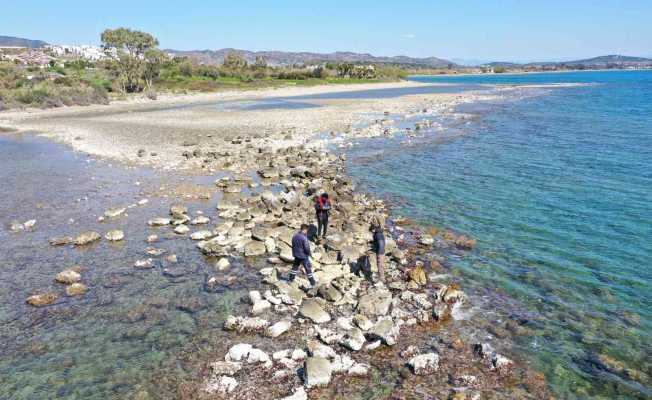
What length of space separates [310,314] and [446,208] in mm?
13055

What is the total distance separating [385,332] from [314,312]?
233 centimetres

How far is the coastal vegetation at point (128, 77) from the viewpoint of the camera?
267 feet

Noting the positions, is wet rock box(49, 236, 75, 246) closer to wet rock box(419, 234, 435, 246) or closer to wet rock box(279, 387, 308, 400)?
wet rock box(279, 387, 308, 400)

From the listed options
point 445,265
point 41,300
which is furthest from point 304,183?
point 41,300

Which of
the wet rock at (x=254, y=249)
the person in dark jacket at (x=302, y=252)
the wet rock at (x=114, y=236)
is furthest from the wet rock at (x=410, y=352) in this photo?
the wet rock at (x=114, y=236)

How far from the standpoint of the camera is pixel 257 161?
3478cm

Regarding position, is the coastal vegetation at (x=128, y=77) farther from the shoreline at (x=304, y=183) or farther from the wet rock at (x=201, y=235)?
the wet rock at (x=201, y=235)

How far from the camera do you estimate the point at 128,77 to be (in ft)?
351

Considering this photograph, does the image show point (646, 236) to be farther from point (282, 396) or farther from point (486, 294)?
point (282, 396)

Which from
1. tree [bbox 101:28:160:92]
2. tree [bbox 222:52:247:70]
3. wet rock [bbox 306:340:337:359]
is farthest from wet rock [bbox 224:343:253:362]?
tree [bbox 222:52:247:70]

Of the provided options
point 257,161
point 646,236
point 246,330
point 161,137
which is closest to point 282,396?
point 246,330

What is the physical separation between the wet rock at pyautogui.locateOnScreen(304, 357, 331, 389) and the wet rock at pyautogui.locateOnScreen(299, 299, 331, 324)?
7.47 feet

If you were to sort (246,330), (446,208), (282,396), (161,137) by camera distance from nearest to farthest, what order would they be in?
(282,396)
(246,330)
(446,208)
(161,137)

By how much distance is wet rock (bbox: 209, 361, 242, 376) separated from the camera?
35.5 ft
